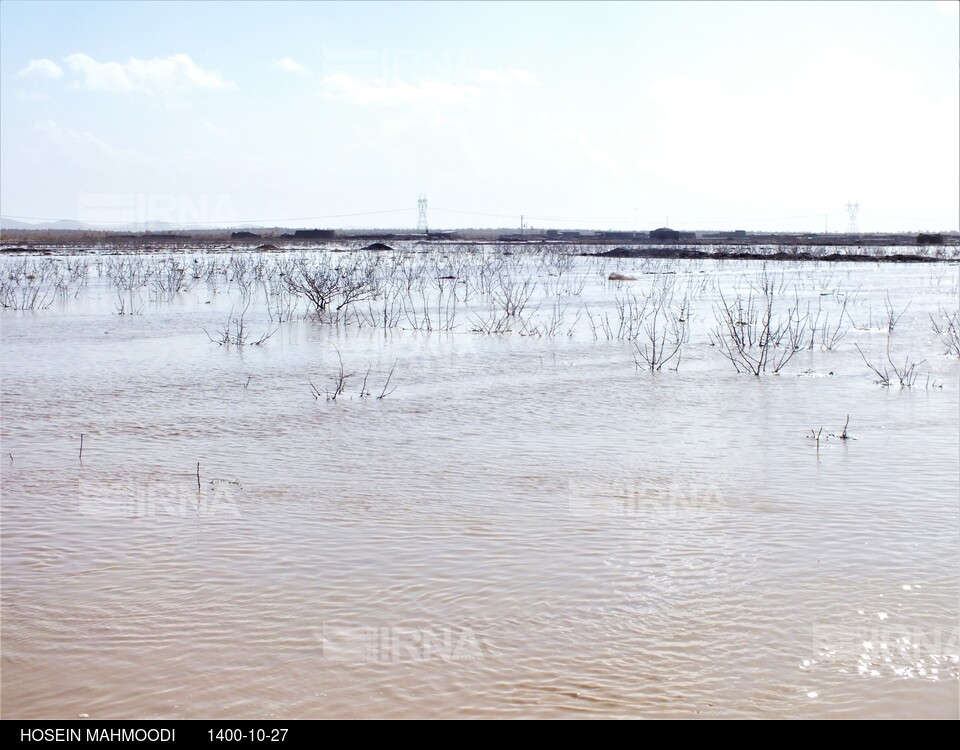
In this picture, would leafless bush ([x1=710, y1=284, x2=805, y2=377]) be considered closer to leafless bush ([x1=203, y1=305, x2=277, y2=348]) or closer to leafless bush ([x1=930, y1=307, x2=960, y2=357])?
leafless bush ([x1=930, y1=307, x2=960, y2=357])

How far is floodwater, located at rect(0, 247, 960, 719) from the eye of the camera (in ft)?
13.0

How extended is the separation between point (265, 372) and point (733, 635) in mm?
8114

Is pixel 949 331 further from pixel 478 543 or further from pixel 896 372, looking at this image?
pixel 478 543

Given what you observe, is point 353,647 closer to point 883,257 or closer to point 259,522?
point 259,522

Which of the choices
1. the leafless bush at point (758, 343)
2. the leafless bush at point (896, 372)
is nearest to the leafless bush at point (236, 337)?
the leafless bush at point (758, 343)

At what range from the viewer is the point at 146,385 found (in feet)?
34.8

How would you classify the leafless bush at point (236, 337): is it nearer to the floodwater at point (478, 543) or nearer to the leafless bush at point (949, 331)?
the floodwater at point (478, 543)
